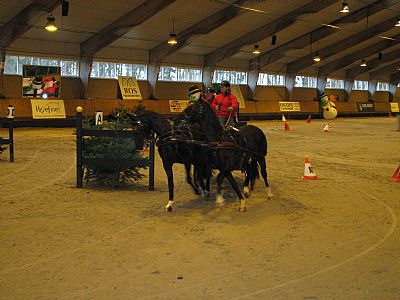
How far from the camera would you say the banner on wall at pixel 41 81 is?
25572mm

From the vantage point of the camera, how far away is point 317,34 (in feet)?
111

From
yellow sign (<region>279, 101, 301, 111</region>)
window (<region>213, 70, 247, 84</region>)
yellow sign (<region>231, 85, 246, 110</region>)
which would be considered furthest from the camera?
yellow sign (<region>279, 101, 301, 111</region>)

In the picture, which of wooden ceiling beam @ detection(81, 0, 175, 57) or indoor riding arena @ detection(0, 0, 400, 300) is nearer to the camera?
indoor riding arena @ detection(0, 0, 400, 300)

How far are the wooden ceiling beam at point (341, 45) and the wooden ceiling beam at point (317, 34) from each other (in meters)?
3.29

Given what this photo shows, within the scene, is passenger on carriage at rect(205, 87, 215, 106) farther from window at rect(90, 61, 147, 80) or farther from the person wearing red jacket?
window at rect(90, 61, 147, 80)

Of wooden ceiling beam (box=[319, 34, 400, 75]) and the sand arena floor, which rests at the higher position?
wooden ceiling beam (box=[319, 34, 400, 75])

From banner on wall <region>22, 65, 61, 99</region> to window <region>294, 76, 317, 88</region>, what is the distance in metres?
23.1

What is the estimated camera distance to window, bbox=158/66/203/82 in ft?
112

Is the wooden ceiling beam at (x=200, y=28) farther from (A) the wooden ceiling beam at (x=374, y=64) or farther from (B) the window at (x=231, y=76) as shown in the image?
(A) the wooden ceiling beam at (x=374, y=64)

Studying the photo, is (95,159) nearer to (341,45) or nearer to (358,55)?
(341,45)

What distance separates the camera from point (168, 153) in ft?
27.5

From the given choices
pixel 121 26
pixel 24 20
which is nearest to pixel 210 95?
pixel 24 20

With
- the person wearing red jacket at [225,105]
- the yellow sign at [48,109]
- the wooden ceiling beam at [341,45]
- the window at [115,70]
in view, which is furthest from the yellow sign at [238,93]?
the person wearing red jacket at [225,105]

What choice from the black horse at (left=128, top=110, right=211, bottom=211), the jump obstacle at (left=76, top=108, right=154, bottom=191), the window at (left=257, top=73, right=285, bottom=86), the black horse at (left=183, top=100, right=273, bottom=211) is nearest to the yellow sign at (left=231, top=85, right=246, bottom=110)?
the window at (left=257, top=73, right=285, bottom=86)
